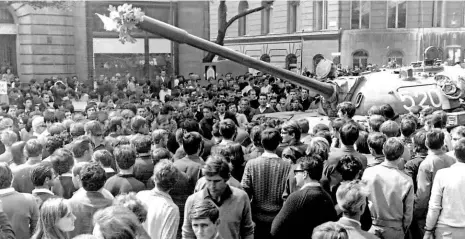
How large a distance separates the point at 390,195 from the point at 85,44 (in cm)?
2208

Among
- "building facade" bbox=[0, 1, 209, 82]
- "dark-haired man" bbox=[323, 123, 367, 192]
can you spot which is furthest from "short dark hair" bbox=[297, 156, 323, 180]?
"building facade" bbox=[0, 1, 209, 82]

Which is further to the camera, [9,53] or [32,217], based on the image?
[9,53]

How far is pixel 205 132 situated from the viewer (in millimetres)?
9305

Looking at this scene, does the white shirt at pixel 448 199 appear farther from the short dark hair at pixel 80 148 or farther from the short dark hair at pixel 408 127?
the short dark hair at pixel 80 148

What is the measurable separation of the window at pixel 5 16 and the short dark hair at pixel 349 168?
71.7 ft

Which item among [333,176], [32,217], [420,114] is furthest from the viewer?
[420,114]

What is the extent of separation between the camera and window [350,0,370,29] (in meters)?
34.8

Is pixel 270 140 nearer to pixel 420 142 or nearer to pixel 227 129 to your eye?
pixel 227 129

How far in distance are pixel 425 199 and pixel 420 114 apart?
440 cm

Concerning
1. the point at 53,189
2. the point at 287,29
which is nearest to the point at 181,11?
the point at 287,29

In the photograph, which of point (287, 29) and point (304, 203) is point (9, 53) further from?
point (304, 203)

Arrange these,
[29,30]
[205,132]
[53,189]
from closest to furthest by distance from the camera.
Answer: [53,189] → [205,132] → [29,30]

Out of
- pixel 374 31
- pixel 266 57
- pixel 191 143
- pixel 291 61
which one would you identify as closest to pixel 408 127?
pixel 191 143

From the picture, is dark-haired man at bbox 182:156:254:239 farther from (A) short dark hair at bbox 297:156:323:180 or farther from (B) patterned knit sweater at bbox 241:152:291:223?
(B) patterned knit sweater at bbox 241:152:291:223
